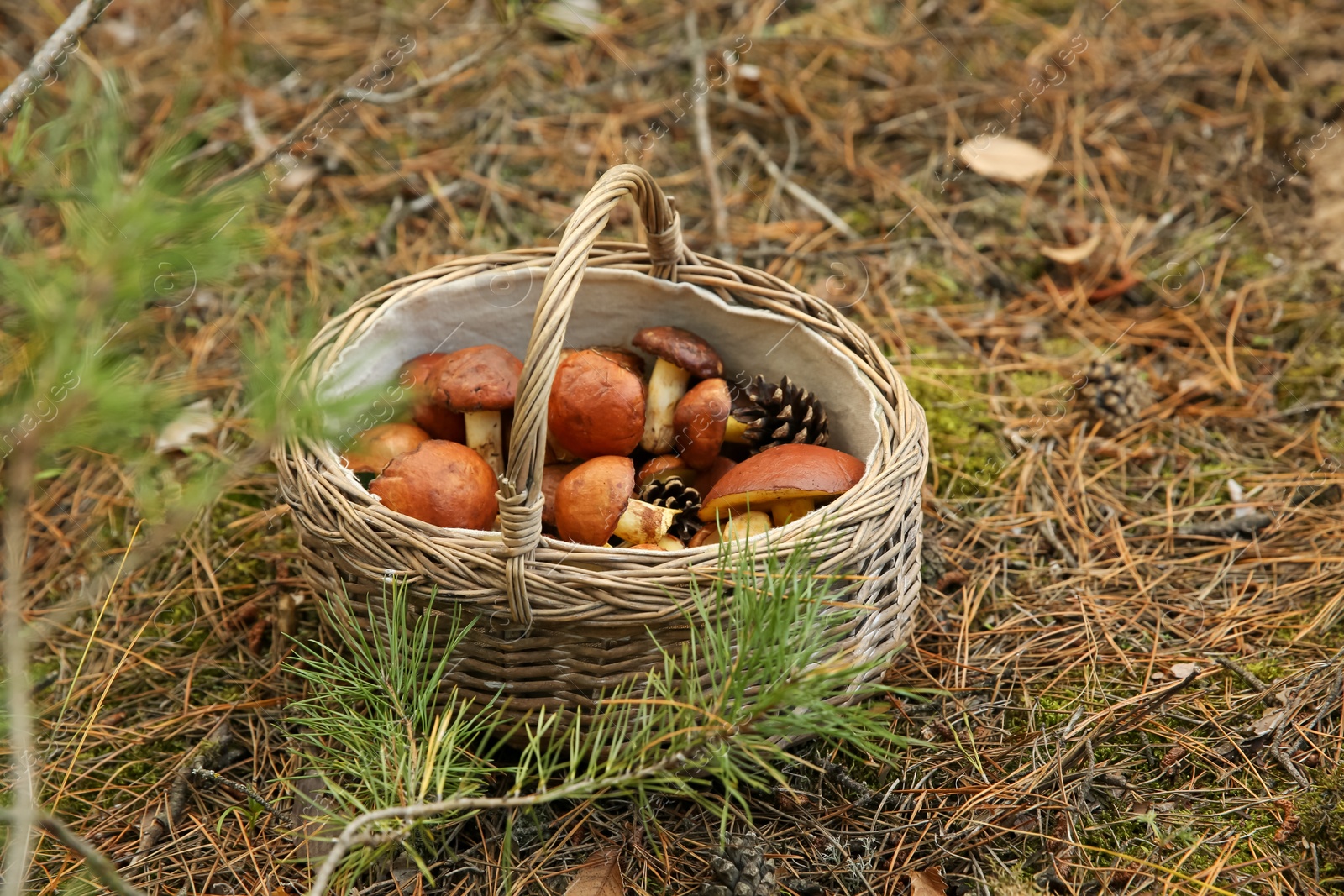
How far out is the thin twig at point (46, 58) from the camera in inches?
72.4

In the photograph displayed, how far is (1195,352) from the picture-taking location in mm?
3002

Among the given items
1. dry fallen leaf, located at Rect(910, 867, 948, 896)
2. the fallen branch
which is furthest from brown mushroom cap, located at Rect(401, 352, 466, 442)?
the fallen branch

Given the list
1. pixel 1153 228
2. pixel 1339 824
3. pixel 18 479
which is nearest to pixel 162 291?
pixel 18 479

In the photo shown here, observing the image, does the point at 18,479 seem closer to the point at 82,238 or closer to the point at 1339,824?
the point at 82,238

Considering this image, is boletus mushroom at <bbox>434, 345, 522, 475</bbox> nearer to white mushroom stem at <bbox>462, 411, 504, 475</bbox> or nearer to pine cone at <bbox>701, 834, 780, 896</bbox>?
white mushroom stem at <bbox>462, 411, 504, 475</bbox>

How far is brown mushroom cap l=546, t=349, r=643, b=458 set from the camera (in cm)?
216

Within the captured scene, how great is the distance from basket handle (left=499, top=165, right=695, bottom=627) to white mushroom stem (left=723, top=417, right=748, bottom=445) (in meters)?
0.68

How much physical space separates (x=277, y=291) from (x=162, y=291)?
166cm

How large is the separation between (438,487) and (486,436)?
1.19 ft

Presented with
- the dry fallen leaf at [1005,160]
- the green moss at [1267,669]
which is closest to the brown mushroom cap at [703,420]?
the green moss at [1267,669]

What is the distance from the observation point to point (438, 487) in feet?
6.50

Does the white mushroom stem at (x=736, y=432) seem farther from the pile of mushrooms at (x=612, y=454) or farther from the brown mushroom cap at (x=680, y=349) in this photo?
the brown mushroom cap at (x=680, y=349)

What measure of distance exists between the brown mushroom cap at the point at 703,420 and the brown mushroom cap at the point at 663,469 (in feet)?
0.07

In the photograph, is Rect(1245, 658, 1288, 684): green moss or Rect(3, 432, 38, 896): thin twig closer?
Rect(3, 432, 38, 896): thin twig
